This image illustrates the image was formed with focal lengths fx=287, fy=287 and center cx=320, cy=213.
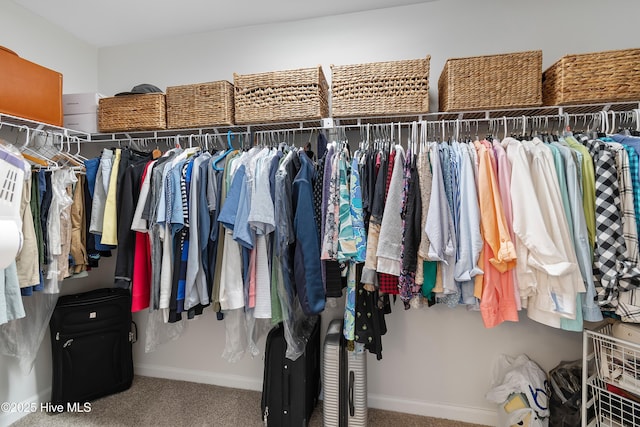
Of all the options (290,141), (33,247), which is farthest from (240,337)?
(290,141)

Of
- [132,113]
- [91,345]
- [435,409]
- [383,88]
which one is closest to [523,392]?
[435,409]

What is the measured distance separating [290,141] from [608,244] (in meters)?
1.73

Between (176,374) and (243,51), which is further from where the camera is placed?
(176,374)

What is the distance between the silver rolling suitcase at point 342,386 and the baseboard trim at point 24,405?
1952 millimetres

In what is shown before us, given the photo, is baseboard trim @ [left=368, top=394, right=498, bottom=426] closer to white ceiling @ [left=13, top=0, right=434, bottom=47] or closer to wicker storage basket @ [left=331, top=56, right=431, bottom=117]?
wicker storage basket @ [left=331, top=56, right=431, bottom=117]

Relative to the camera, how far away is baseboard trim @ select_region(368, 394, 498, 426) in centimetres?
180

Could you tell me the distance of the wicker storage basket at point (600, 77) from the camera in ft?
4.36

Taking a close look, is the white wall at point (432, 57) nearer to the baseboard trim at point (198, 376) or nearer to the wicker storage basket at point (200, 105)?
the baseboard trim at point (198, 376)

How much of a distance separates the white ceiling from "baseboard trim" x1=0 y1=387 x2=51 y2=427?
2.57 meters

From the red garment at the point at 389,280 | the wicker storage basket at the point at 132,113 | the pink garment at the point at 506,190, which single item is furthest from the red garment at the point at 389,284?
the wicker storage basket at the point at 132,113

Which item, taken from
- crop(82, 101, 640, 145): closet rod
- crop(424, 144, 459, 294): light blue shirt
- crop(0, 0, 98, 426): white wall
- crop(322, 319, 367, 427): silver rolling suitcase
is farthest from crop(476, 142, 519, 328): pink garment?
crop(0, 0, 98, 426): white wall

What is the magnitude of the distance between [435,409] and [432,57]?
226 cm

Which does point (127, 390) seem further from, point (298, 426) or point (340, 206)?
point (340, 206)

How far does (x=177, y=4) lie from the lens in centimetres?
183
